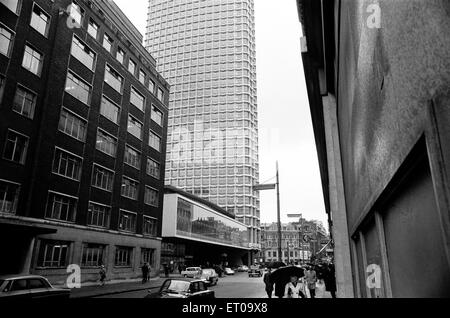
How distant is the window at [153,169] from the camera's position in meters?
44.6

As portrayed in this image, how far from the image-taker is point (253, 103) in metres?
133

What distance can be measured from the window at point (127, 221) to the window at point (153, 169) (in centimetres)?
684

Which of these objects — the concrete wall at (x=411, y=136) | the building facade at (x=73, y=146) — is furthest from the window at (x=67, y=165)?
the concrete wall at (x=411, y=136)

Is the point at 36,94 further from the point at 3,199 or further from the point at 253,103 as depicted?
the point at 253,103

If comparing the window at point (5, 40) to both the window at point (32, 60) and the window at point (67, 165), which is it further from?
the window at point (67, 165)

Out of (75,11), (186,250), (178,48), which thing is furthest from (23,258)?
(178,48)

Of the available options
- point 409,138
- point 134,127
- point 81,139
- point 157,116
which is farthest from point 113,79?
point 409,138

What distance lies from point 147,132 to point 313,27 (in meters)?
38.2

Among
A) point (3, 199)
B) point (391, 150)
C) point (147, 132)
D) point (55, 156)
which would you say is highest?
point (147, 132)

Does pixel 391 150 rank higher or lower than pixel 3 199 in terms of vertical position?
lower

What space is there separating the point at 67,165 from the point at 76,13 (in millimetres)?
14869

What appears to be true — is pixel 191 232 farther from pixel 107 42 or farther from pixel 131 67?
pixel 107 42

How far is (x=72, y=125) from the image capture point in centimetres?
3080

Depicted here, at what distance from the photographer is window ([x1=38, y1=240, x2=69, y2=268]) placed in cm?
2605
